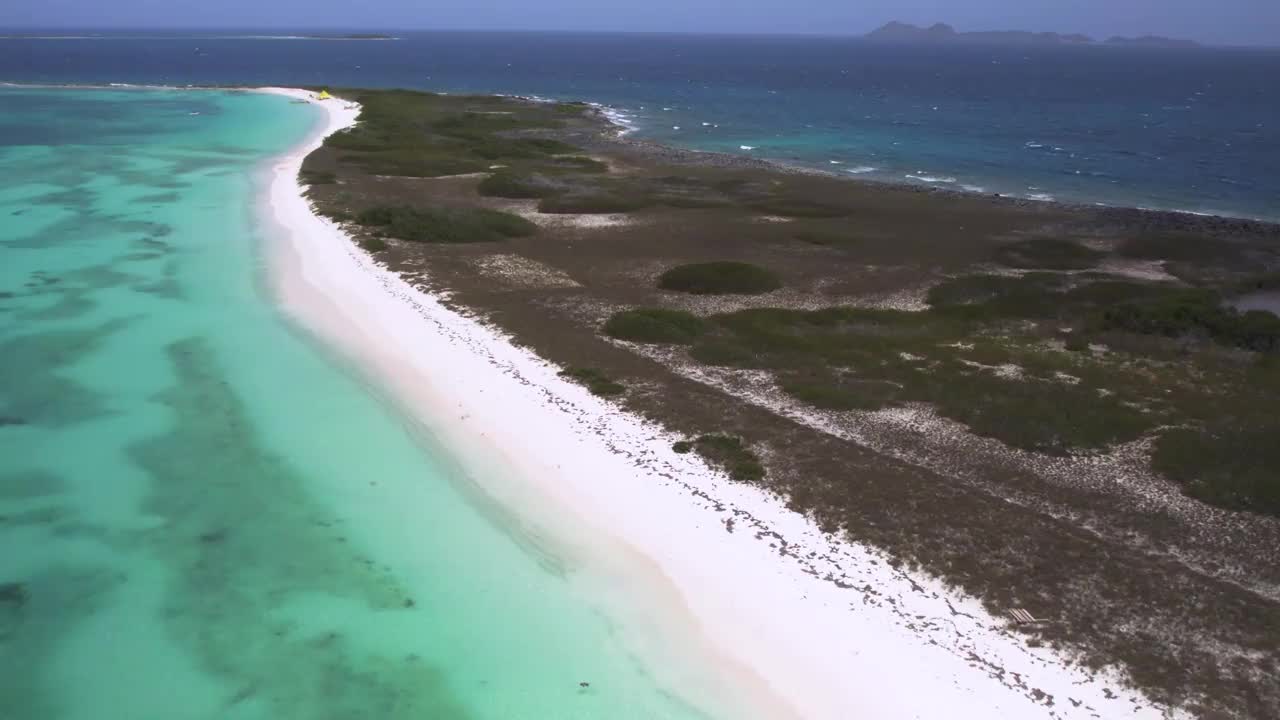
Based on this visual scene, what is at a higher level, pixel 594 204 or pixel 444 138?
pixel 444 138

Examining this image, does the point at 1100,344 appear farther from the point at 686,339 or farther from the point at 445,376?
the point at 445,376

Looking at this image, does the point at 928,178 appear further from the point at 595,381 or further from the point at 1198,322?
the point at 595,381

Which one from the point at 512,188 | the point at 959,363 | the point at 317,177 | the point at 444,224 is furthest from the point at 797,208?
the point at 317,177

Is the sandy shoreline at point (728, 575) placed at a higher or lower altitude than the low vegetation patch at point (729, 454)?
lower

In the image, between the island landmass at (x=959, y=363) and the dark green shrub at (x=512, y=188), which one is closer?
the island landmass at (x=959, y=363)

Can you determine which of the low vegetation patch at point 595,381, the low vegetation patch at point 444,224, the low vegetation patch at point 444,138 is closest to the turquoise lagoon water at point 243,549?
the low vegetation patch at point 595,381

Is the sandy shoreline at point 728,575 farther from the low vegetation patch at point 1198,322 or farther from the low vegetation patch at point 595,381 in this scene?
the low vegetation patch at point 1198,322

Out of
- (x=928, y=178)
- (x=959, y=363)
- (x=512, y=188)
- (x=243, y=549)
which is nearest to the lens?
(x=243, y=549)
